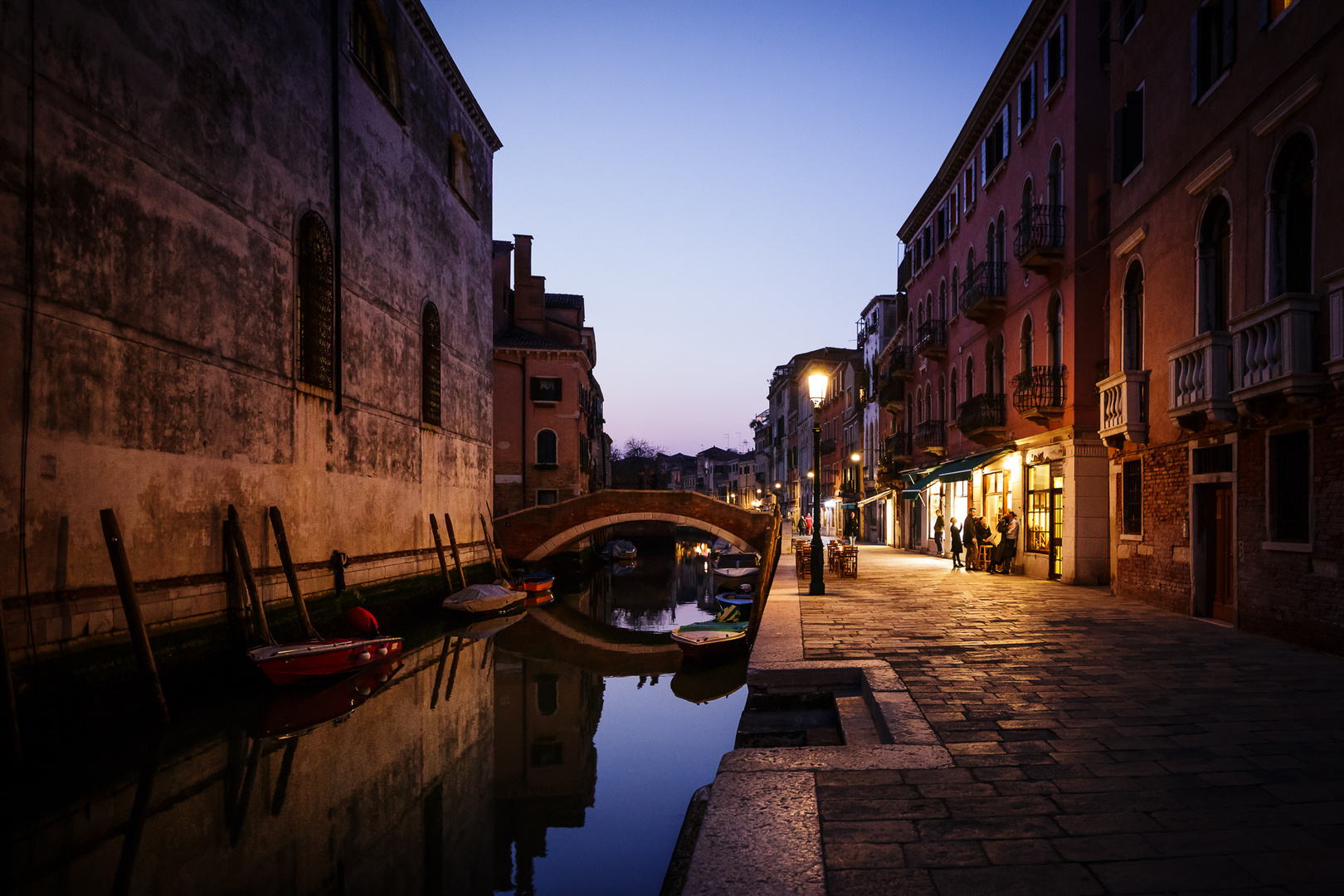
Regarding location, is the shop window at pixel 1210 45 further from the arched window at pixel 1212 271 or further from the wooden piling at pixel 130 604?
the wooden piling at pixel 130 604

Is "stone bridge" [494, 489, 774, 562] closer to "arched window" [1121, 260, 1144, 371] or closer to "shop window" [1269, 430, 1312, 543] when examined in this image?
"arched window" [1121, 260, 1144, 371]

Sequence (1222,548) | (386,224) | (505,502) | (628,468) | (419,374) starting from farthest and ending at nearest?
(628,468), (505,502), (419,374), (386,224), (1222,548)

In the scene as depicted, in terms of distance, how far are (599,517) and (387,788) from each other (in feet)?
63.7

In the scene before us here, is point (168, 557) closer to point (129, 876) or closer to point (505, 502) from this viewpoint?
point (129, 876)

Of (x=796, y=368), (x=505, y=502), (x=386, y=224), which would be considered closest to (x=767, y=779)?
(x=386, y=224)

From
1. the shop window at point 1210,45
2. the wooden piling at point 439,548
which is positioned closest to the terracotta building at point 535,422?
the wooden piling at point 439,548

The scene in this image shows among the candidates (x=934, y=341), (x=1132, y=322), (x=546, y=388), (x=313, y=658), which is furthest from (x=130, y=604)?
(x=546, y=388)

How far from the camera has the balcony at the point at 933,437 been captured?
2519 centimetres

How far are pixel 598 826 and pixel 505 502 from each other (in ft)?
91.1

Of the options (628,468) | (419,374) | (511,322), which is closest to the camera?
(419,374)

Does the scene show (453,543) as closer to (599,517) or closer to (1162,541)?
(599,517)

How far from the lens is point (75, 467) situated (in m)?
8.23

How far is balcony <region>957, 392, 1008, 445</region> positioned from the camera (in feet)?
63.1

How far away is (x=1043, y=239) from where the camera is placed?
16.3 meters
